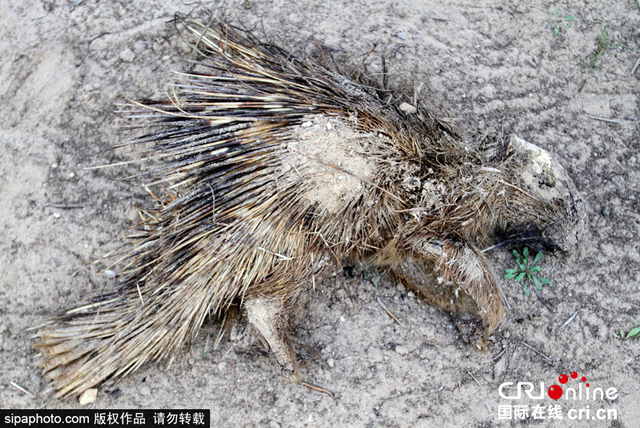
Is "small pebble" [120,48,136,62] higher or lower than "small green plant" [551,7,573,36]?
higher

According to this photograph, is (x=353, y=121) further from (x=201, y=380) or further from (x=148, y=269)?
(x=201, y=380)

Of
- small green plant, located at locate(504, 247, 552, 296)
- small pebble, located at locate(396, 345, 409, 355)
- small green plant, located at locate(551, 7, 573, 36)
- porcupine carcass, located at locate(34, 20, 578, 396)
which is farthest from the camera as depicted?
small green plant, located at locate(551, 7, 573, 36)

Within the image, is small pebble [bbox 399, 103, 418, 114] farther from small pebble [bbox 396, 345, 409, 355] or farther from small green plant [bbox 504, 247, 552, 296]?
small pebble [bbox 396, 345, 409, 355]

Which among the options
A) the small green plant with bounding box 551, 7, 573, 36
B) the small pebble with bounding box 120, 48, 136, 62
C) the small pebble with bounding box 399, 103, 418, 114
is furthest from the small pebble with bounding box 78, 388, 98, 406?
the small green plant with bounding box 551, 7, 573, 36

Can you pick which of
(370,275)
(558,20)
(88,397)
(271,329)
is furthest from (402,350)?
(558,20)

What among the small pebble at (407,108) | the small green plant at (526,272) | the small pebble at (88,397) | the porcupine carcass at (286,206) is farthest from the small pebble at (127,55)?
the small green plant at (526,272)

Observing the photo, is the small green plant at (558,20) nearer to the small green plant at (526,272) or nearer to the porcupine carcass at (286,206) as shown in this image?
the porcupine carcass at (286,206)

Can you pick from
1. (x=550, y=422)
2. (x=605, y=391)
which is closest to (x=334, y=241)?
(x=550, y=422)

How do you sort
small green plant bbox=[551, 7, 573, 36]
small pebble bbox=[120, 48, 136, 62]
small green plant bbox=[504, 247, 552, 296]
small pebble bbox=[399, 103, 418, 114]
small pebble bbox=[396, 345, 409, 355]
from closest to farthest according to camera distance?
1. small pebble bbox=[399, 103, 418, 114]
2. small pebble bbox=[396, 345, 409, 355]
3. small green plant bbox=[504, 247, 552, 296]
4. small pebble bbox=[120, 48, 136, 62]
5. small green plant bbox=[551, 7, 573, 36]
